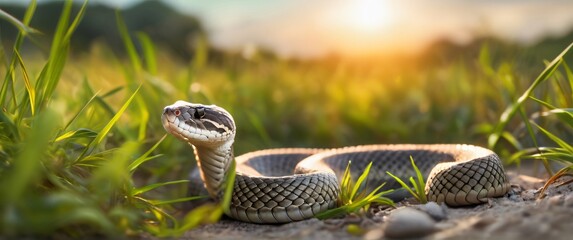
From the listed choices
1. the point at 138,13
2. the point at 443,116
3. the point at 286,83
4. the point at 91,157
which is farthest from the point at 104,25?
the point at 91,157

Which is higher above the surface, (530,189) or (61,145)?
(61,145)

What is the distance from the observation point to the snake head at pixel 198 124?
4.77 metres

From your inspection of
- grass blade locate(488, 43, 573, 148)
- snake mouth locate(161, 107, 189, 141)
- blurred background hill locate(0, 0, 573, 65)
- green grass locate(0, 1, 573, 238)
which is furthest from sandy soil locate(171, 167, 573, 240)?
blurred background hill locate(0, 0, 573, 65)

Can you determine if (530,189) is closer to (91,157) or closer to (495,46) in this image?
(91,157)

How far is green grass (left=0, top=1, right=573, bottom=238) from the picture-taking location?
3.41m

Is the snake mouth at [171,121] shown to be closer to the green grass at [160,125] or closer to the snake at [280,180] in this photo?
the snake at [280,180]

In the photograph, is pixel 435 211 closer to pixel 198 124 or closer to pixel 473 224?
pixel 473 224

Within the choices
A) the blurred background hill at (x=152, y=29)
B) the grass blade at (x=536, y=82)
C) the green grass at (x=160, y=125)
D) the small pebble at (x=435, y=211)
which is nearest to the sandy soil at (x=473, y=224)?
the small pebble at (x=435, y=211)

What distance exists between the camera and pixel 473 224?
3.50 metres

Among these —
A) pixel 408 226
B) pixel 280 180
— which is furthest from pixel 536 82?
pixel 280 180

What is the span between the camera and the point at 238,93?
8.94 meters

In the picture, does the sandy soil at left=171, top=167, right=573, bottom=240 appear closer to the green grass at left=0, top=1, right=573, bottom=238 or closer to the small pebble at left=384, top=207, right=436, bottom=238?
the small pebble at left=384, top=207, right=436, bottom=238

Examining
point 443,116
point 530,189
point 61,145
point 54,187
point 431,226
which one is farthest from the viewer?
point 443,116

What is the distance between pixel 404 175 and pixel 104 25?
2993cm
